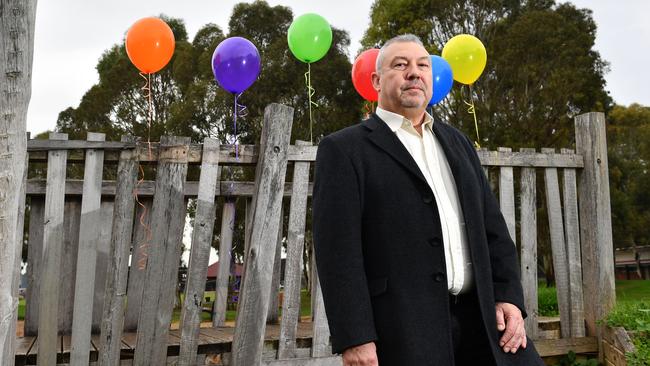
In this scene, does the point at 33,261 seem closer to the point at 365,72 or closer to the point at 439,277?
the point at 365,72

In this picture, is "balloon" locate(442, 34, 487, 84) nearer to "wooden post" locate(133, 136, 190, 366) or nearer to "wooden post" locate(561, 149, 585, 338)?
"wooden post" locate(561, 149, 585, 338)

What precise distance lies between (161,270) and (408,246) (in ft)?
7.03

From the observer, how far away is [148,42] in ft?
16.8

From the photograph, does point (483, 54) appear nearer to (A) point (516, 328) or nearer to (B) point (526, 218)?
(B) point (526, 218)

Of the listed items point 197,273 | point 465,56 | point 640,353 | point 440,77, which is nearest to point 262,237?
point 197,273

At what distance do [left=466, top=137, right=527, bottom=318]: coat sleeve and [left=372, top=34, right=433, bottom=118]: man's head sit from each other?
42 cm

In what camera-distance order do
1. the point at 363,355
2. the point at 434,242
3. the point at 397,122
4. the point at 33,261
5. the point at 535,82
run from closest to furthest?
the point at 363,355 → the point at 434,242 → the point at 397,122 → the point at 33,261 → the point at 535,82

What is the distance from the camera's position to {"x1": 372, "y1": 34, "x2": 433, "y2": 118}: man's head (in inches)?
91.1

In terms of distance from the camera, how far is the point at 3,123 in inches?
96.7

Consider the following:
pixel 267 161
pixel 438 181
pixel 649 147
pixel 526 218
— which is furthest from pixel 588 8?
pixel 438 181

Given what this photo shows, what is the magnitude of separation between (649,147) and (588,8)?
40.0ft

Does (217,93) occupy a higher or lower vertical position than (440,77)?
→ higher

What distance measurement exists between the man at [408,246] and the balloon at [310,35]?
3.51 metres

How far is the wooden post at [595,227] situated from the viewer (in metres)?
4.79
